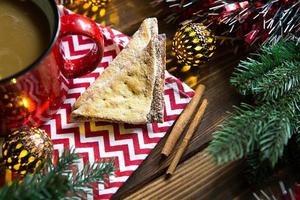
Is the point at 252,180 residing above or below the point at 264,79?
below

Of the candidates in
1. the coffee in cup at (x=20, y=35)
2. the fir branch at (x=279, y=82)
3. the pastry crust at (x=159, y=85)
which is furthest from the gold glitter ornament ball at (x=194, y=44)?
the coffee in cup at (x=20, y=35)

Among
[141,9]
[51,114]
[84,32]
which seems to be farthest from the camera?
[141,9]

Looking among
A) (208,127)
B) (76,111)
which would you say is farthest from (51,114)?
(208,127)

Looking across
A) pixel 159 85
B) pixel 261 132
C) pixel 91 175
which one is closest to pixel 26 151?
pixel 91 175

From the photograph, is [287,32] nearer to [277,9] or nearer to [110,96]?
[277,9]

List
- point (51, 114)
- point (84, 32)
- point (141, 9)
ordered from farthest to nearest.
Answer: point (141, 9) → point (51, 114) → point (84, 32)

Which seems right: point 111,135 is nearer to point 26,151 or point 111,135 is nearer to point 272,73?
point 26,151
